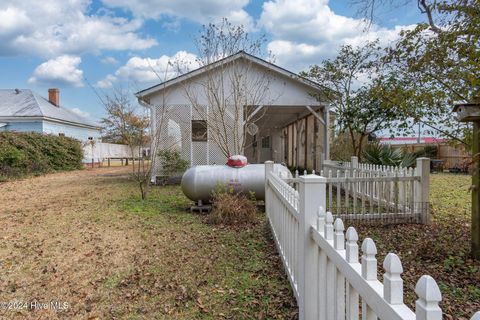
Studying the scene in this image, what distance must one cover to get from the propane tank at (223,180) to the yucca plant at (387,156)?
3.56 meters

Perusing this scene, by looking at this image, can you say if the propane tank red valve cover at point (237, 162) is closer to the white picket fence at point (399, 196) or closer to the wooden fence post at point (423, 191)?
the white picket fence at point (399, 196)

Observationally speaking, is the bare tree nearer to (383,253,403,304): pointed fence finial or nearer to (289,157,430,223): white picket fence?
(289,157,430,223): white picket fence

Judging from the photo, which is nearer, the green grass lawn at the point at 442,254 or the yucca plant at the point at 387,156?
the green grass lawn at the point at 442,254

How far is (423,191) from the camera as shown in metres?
5.83

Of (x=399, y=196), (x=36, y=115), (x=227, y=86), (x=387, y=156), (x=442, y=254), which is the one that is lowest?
(x=442, y=254)

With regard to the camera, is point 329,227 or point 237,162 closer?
point 329,227

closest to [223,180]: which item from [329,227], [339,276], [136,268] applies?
[136,268]

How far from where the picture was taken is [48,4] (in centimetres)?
1054

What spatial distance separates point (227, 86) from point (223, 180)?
6124 millimetres

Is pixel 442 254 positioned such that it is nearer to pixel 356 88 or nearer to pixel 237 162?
pixel 237 162

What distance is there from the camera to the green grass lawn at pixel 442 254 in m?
3.16

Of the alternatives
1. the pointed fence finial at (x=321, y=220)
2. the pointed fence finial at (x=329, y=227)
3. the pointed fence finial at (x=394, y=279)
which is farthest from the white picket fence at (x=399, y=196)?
the pointed fence finial at (x=394, y=279)

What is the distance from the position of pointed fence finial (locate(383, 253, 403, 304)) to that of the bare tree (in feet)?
33.1

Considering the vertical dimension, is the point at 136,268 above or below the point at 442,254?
below
